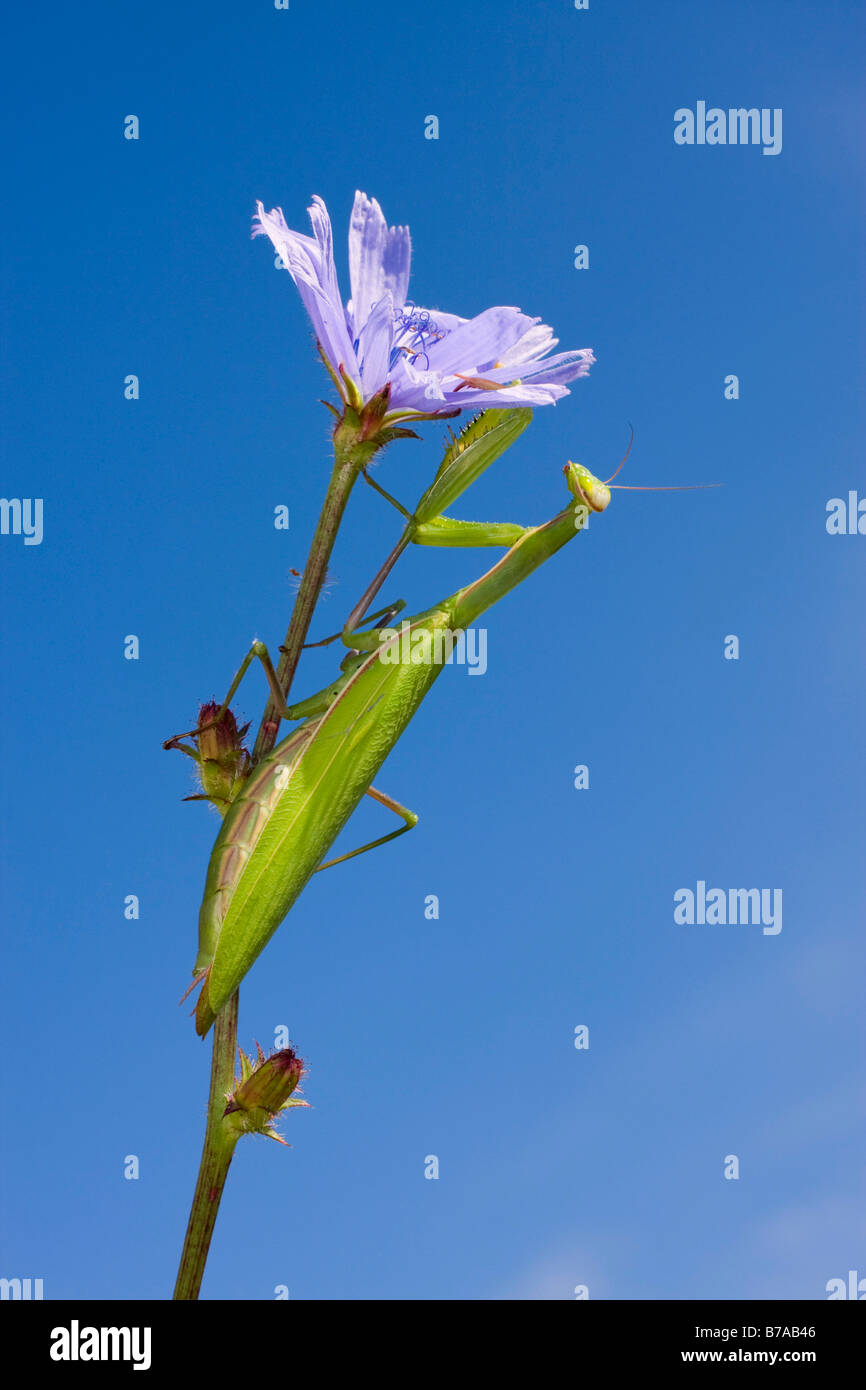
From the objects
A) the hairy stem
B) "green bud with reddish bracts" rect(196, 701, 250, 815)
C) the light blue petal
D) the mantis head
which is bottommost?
"green bud with reddish bracts" rect(196, 701, 250, 815)

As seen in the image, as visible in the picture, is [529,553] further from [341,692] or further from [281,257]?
[281,257]

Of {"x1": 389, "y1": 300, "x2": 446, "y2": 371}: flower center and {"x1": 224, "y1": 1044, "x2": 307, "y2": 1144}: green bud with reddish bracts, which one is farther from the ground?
{"x1": 389, "y1": 300, "x2": 446, "y2": 371}: flower center

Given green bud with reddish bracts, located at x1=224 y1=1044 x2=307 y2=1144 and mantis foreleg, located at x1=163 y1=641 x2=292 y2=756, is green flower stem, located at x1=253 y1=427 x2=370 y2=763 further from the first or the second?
green bud with reddish bracts, located at x1=224 y1=1044 x2=307 y2=1144

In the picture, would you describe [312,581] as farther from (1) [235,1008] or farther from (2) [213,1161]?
(2) [213,1161]

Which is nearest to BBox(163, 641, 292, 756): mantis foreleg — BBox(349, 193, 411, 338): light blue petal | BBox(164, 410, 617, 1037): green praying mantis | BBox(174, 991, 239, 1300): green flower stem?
BBox(164, 410, 617, 1037): green praying mantis

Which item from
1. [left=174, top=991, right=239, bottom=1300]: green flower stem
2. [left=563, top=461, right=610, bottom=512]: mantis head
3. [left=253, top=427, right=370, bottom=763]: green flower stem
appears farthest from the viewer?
[left=563, top=461, right=610, bottom=512]: mantis head

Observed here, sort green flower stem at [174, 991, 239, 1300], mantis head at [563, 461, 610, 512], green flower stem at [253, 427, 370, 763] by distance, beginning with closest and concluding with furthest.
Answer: green flower stem at [174, 991, 239, 1300] < green flower stem at [253, 427, 370, 763] < mantis head at [563, 461, 610, 512]

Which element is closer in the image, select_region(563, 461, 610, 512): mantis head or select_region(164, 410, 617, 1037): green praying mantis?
select_region(164, 410, 617, 1037): green praying mantis
